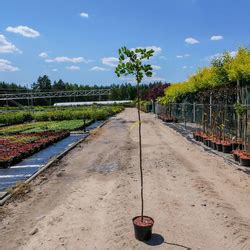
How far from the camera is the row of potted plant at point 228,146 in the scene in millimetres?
11992

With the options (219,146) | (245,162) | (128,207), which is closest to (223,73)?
(219,146)

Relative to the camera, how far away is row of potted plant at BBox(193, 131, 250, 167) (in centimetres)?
1199

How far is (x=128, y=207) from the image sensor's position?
25.4 ft

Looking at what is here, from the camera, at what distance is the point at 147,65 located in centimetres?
579

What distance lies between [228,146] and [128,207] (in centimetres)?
794

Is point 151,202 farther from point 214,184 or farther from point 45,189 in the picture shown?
point 45,189

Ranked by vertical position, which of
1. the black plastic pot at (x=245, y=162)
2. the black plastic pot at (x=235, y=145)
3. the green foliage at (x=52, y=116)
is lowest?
the green foliage at (x=52, y=116)

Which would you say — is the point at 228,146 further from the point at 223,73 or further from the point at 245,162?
the point at 223,73

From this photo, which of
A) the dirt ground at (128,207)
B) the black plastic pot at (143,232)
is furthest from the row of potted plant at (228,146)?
the black plastic pot at (143,232)

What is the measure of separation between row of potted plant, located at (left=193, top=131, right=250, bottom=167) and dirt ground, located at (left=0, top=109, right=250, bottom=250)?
0.49 metres

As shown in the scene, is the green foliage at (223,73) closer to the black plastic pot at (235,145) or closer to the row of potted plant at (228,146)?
the row of potted plant at (228,146)

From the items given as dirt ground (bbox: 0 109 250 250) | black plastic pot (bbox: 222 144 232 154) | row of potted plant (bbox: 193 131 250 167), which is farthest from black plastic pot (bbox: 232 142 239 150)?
dirt ground (bbox: 0 109 250 250)

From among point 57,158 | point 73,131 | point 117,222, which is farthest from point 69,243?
point 73,131

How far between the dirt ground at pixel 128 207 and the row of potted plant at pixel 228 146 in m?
0.49
